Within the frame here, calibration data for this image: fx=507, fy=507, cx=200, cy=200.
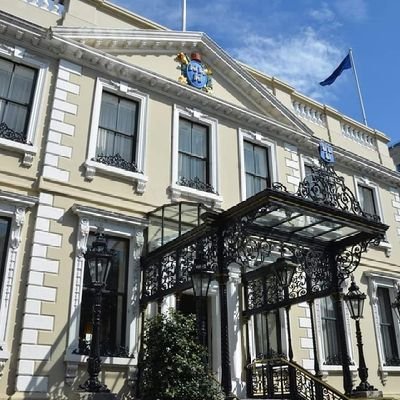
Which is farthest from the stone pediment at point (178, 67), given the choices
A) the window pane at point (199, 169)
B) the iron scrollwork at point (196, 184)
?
the iron scrollwork at point (196, 184)

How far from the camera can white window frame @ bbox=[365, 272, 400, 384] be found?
50.0 ft

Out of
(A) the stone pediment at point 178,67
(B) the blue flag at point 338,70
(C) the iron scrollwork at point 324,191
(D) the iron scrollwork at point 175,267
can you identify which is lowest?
(D) the iron scrollwork at point 175,267

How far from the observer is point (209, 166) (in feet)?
46.8

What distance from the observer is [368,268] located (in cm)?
1639

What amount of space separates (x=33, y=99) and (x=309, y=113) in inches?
403

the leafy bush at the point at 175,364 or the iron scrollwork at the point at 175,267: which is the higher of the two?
the iron scrollwork at the point at 175,267

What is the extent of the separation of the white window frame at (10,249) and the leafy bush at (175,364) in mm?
2704

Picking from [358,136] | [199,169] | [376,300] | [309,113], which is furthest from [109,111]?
[358,136]

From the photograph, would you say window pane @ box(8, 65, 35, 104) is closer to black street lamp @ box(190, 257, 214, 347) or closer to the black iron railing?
black street lamp @ box(190, 257, 214, 347)

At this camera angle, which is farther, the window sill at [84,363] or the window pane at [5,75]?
the window pane at [5,75]

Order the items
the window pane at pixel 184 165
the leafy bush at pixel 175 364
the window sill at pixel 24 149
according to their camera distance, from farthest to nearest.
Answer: the window pane at pixel 184 165, the window sill at pixel 24 149, the leafy bush at pixel 175 364

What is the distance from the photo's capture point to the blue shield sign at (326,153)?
1673 cm

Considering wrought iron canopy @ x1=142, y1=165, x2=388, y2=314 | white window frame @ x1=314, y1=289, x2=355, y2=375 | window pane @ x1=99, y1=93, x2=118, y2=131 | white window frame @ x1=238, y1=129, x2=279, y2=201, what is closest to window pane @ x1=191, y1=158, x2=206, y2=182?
white window frame @ x1=238, y1=129, x2=279, y2=201

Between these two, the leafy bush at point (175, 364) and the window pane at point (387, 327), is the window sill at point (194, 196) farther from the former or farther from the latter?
the window pane at point (387, 327)
